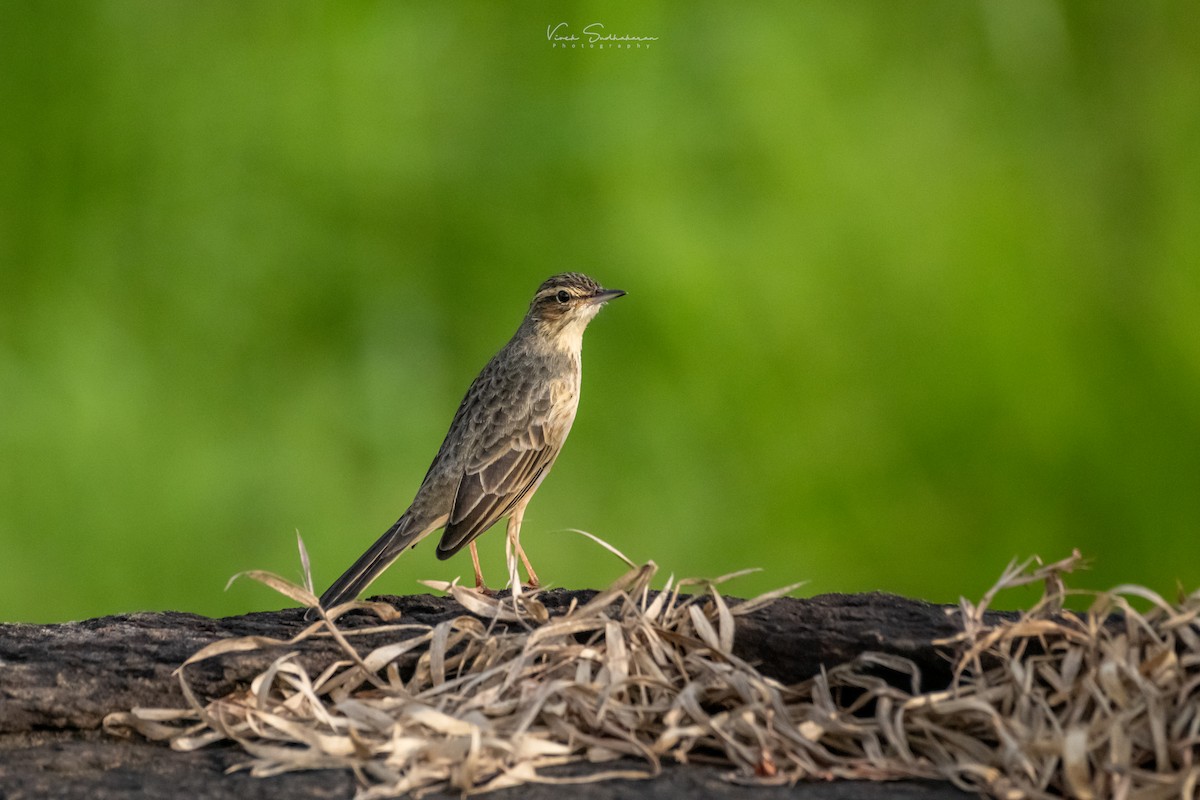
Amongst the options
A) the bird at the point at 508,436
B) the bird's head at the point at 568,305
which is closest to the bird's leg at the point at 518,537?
the bird at the point at 508,436

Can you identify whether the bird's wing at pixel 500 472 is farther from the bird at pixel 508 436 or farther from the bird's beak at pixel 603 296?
the bird's beak at pixel 603 296

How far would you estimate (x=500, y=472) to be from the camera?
21.3 ft

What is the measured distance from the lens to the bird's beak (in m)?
6.89

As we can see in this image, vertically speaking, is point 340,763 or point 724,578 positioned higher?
point 724,578

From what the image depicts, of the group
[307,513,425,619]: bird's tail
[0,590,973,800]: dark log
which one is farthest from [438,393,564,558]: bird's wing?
[0,590,973,800]: dark log

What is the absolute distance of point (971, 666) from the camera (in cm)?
353

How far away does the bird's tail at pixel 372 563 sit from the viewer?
5.62 meters

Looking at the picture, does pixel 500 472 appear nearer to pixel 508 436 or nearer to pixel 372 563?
pixel 508 436

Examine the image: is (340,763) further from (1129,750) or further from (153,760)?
(1129,750)

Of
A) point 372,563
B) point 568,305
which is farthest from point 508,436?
point 372,563

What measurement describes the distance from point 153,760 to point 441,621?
0.94 m

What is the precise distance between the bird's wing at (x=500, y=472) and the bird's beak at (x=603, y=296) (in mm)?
557

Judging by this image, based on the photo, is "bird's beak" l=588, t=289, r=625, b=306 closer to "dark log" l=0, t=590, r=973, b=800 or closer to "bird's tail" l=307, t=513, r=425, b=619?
"bird's tail" l=307, t=513, r=425, b=619

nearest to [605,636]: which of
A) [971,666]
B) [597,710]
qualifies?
[597,710]
